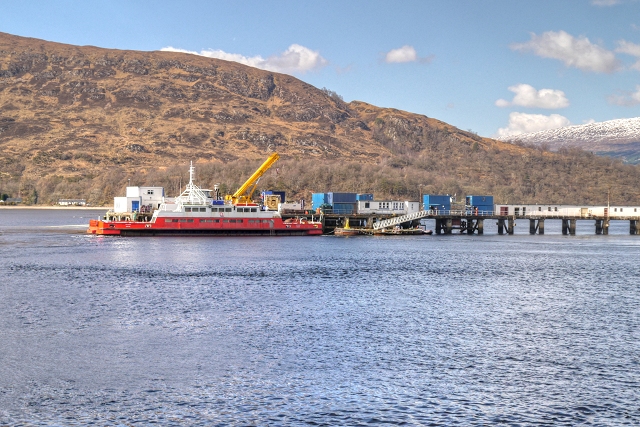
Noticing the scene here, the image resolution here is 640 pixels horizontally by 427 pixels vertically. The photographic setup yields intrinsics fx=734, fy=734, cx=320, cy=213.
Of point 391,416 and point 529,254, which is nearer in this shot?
point 391,416

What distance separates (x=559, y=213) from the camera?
482 ft

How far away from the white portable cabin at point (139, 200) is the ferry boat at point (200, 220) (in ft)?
19.9

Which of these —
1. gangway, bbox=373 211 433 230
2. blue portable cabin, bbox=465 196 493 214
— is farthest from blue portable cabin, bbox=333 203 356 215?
blue portable cabin, bbox=465 196 493 214

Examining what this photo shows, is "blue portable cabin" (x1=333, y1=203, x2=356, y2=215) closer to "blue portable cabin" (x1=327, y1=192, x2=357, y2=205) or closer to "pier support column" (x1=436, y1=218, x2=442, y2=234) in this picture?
"blue portable cabin" (x1=327, y1=192, x2=357, y2=205)

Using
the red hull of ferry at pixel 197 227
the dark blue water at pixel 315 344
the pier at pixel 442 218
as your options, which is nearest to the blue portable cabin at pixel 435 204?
the pier at pixel 442 218

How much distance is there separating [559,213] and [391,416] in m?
125

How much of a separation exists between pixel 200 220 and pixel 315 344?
81556mm

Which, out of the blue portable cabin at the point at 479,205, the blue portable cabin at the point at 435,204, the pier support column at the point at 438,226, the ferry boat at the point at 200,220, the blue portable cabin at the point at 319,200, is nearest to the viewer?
the ferry boat at the point at 200,220

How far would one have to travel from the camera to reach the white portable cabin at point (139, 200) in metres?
136

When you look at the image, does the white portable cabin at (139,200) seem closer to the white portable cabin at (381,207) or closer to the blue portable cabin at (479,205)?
the white portable cabin at (381,207)

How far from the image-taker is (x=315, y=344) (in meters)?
43.0

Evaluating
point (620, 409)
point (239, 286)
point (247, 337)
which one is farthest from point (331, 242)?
point (620, 409)

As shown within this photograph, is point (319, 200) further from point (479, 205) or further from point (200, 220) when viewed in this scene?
point (479, 205)

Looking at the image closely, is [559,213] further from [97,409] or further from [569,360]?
[97,409]
